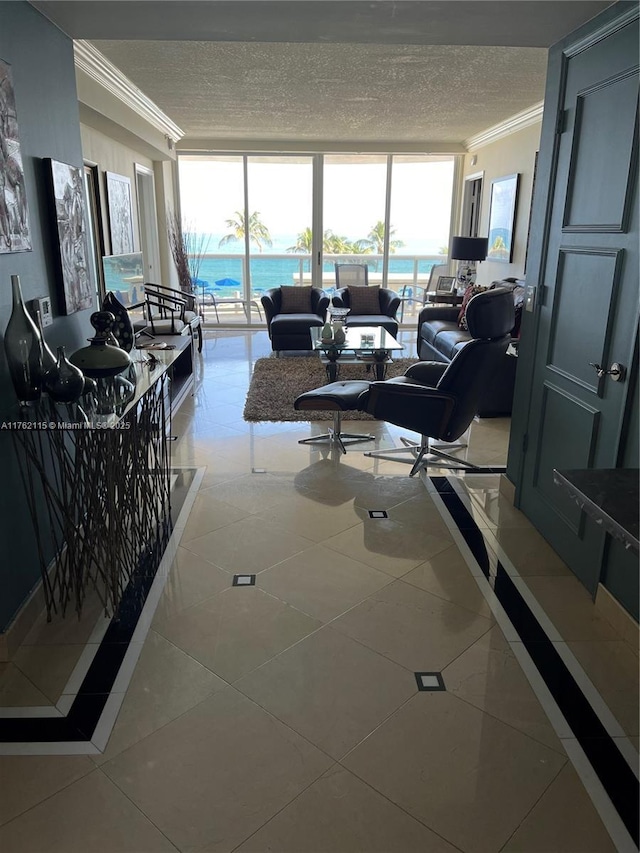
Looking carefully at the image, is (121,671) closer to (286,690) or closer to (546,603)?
(286,690)

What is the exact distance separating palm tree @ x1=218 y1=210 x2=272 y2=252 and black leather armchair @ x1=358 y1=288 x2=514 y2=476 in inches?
241

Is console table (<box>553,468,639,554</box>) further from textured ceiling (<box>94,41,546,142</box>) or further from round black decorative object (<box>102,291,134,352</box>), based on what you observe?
textured ceiling (<box>94,41,546,142</box>)

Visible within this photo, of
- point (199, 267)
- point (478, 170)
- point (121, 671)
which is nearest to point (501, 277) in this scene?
point (478, 170)

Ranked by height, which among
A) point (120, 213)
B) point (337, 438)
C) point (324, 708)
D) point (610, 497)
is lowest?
point (324, 708)

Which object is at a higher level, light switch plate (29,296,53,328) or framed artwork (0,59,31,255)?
framed artwork (0,59,31,255)

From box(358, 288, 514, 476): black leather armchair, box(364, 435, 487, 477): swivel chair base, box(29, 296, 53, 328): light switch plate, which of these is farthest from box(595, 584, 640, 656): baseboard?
box(29, 296, 53, 328): light switch plate

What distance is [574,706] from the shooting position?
1971 millimetres

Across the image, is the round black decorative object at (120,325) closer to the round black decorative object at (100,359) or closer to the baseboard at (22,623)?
the round black decorative object at (100,359)

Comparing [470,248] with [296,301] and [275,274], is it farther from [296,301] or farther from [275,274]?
[275,274]

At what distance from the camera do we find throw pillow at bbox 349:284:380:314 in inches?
306

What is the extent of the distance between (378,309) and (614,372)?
223 inches

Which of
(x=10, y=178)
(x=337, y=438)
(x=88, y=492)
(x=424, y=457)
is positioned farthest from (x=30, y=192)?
(x=424, y=457)

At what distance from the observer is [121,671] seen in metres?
2.12

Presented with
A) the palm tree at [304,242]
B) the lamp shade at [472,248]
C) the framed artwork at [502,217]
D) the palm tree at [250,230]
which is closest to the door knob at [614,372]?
the framed artwork at [502,217]
